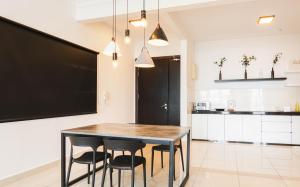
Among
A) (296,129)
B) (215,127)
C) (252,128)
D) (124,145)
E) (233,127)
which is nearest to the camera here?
(124,145)

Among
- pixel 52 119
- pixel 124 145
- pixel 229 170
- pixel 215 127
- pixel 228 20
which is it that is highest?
pixel 228 20

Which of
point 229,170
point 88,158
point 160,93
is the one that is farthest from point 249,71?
point 88,158

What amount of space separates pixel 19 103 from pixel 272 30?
5875 millimetres

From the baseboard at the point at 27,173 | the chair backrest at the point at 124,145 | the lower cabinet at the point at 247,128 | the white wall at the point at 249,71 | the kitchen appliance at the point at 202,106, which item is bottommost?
the baseboard at the point at 27,173

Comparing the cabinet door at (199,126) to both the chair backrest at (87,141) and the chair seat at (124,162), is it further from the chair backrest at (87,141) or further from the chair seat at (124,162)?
the chair backrest at (87,141)

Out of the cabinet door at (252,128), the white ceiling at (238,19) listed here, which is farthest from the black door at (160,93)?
the cabinet door at (252,128)

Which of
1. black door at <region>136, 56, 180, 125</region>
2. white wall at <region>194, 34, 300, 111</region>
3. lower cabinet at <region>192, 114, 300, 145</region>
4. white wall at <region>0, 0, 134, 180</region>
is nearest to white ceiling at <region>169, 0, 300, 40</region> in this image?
white wall at <region>194, 34, 300, 111</region>

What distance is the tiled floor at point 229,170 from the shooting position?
3186 mm

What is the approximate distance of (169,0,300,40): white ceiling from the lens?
425 cm

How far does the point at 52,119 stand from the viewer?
3812 millimetres

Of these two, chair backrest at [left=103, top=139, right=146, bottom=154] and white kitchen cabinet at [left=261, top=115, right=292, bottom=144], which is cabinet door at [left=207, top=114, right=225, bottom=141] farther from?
chair backrest at [left=103, top=139, right=146, bottom=154]

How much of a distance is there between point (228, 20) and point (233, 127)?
2802 mm

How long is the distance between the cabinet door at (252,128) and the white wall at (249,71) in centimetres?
56

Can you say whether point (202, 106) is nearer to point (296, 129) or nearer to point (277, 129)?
point (277, 129)
